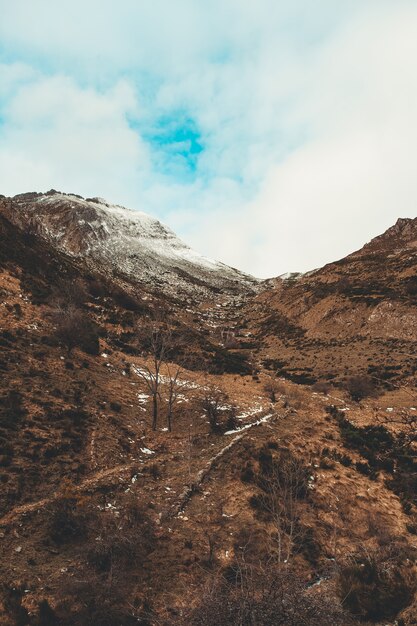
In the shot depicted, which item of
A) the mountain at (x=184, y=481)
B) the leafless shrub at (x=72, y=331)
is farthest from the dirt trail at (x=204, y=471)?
the leafless shrub at (x=72, y=331)

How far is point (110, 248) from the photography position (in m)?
128

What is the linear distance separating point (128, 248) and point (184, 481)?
4902 inches

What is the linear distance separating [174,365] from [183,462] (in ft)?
61.1

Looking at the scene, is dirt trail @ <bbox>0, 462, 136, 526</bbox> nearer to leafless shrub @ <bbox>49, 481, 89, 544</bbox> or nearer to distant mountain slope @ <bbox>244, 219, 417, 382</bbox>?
leafless shrub @ <bbox>49, 481, 89, 544</bbox>

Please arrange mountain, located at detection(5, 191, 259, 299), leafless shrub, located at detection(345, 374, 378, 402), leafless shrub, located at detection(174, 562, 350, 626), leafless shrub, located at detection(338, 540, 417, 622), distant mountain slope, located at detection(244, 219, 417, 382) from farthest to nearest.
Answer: mountain, located at detection(5, 191, 259, 299), distant mountain slope, located at detection(244, 219, 417, 382), leafless shrub, located at detection(345, 374, 378, 402), leafless shrub, located at detection(338, 540, 417, 622), leafless shrub, located at detection(174, 562, 350, 626)

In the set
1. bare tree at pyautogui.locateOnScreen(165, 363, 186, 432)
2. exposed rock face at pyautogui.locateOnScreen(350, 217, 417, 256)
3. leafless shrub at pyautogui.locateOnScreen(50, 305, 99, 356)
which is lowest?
bare tree at pyautogui.locateOnScreen(165, 363, 186, 432)

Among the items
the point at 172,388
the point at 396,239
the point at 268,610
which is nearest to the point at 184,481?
the point at 172,388

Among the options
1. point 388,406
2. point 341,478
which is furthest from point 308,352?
point 341,478

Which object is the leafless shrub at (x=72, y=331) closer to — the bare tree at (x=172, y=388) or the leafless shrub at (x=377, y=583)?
the bare tree at (x=172, y=388)

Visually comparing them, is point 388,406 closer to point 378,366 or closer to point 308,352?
point 378,366

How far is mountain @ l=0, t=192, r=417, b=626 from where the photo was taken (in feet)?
36.5

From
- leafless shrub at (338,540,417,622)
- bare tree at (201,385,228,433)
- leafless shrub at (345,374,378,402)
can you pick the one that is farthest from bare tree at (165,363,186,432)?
leafless shrub at (345,374,378,402)

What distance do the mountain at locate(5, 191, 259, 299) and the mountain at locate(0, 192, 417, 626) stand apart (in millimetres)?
67663

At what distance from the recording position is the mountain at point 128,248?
11369 centimetres
